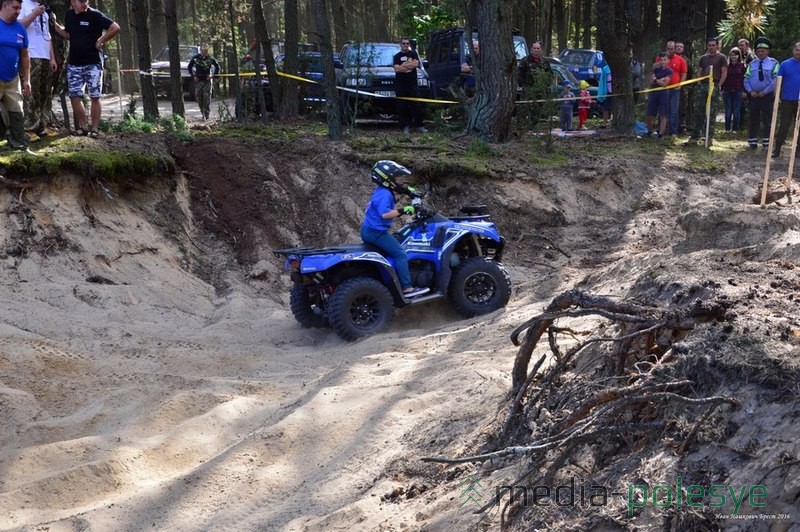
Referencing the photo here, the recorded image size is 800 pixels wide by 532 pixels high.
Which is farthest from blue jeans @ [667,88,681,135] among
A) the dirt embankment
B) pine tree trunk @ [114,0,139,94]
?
pine tree trunk @ [114,0,139,94]

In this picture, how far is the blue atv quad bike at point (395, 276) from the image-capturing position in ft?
30.3

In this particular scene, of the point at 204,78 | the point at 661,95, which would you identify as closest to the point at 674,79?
the point at 661,95

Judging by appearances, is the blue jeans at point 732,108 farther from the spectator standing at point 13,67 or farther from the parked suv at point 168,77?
the parked suv at point 168,77

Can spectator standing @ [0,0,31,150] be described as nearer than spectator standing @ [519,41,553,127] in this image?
Yes

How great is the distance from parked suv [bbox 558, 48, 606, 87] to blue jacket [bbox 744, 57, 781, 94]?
8.30 meters

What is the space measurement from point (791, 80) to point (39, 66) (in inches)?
504

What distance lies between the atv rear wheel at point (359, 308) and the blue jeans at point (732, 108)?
1321 centimetres

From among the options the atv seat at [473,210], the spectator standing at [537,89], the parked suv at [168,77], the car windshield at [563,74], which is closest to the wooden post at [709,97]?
the spectator standing at [537,89]

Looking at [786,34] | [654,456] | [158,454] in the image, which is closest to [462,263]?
[158,454]

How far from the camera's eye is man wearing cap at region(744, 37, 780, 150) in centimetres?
1691

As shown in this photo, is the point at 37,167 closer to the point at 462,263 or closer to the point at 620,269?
the point at 462,263

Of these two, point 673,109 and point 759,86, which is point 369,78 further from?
point 759,86

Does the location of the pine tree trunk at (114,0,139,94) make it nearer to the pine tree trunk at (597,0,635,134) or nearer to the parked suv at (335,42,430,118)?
the parked suv at (335,42,430,118)

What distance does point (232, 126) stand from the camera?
1569 cm
